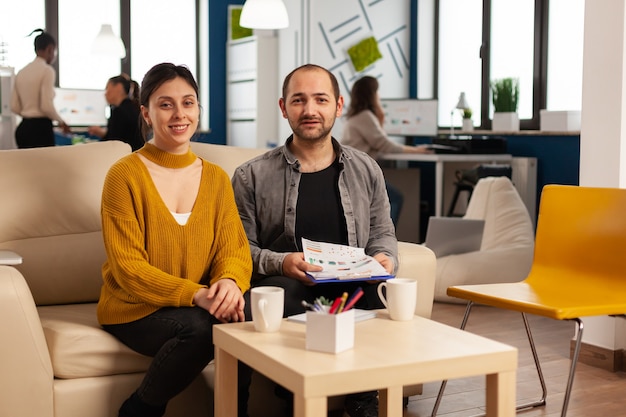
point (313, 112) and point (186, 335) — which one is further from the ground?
point (313, 112)

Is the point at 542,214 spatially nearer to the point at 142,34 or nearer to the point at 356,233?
the point at 356,233

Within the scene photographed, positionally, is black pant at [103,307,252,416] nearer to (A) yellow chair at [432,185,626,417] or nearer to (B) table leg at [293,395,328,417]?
(B) table leg at [293,395,328,417]

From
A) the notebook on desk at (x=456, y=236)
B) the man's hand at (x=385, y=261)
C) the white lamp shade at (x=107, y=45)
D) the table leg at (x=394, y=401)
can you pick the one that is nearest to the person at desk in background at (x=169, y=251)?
the man's hand at (x=385, y=261)

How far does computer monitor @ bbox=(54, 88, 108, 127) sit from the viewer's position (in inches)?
307

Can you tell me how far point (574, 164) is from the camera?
243 inches

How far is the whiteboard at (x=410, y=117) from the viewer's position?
7.15 meters

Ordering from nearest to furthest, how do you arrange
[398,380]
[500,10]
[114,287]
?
[398,380] < [114,287] < [500,10]

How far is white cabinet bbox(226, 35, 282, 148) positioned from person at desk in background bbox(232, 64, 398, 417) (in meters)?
5.32

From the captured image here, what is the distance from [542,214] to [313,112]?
92 cm

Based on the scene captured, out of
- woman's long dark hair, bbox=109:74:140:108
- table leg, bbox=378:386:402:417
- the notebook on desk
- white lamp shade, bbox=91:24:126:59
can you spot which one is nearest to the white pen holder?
table leg, bbox=378:386:402:417

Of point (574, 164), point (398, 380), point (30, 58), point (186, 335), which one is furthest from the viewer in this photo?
point (30, 58)

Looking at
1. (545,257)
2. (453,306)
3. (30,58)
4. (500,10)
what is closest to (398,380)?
(545,257)

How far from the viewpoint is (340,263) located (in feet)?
7.86

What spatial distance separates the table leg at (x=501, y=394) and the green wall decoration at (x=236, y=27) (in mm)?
6972
